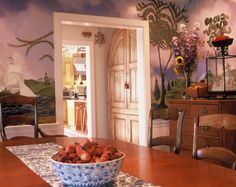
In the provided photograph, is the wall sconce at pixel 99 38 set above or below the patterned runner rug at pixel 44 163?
above

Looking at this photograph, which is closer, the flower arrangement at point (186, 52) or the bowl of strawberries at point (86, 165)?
the bowl of strawberries at point (86, 165)

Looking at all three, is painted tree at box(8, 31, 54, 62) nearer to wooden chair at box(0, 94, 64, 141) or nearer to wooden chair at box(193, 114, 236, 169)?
wooden chair at box(0, 94, 64, 141)

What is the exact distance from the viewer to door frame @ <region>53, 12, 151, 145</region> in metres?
3.91

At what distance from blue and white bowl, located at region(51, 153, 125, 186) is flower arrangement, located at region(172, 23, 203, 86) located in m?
3.28

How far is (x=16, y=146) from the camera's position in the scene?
2.34m

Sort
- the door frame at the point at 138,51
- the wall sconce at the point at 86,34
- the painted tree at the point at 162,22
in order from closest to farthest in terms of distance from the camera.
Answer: the door frame at the point at 138,51 → the painted tree at the point at 162,22 → the wall sconce at the point at 86,34

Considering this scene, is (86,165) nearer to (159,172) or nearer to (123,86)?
(159,172)

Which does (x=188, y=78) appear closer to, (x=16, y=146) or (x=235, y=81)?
(x=235, y=81)

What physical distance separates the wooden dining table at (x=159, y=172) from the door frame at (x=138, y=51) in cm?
200

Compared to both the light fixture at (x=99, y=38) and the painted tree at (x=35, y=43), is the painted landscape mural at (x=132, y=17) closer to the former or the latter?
the painted tree at (x=35, y=43)

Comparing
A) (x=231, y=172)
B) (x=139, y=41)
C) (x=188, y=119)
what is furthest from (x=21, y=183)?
(x=139, y=41)

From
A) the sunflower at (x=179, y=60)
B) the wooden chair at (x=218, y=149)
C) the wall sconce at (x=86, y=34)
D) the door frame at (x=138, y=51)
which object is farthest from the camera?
the wall sconce at (x=86, y=34)

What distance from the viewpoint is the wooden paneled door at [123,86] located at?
511 centimetres

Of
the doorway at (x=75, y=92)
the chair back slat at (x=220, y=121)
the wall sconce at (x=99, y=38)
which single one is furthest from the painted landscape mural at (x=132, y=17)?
the doorway at (x=75, y=92)
